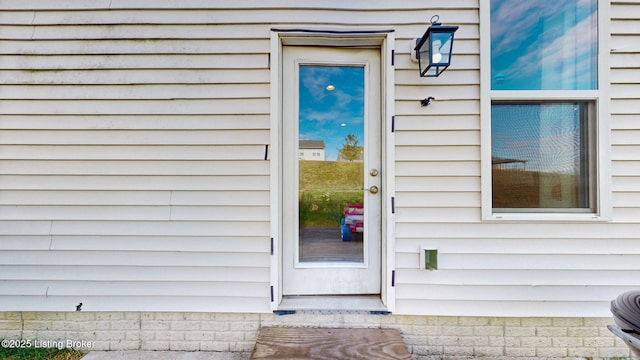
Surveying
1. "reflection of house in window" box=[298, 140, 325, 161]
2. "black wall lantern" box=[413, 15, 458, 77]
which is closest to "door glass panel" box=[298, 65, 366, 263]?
"reflection of house in window" box=[298, 140, 325, 161]

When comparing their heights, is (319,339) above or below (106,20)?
below

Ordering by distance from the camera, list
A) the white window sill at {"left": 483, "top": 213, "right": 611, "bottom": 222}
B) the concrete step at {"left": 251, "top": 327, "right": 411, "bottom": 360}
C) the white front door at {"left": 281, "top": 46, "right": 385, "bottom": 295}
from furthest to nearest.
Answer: the white front door at {"left": 281, "top": 46, "right": 385, "bottom": 295}, the white window sill at {"left": 483, "top": 213, "right": 611, "bottom": 222}, the concrete step at {"left": 251, "top": 327, "right": 411, "bottom": 360}

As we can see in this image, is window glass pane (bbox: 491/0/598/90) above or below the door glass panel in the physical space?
above

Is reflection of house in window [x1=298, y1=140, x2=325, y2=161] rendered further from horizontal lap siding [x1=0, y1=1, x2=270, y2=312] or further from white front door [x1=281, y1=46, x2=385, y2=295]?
horizontal lap siding [x1=0, y1=1, x2=270, y2=312]

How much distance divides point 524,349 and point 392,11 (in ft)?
8.27

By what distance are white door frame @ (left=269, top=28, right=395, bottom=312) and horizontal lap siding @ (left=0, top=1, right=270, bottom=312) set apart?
0.09m

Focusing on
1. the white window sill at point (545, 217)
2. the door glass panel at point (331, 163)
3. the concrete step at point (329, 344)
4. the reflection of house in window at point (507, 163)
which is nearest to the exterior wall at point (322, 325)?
the concrete step at point (329, 344)

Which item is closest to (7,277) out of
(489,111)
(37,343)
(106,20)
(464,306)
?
(37,343)

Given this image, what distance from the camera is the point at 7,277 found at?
197cm

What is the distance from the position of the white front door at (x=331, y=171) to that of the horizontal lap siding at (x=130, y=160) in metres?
0.25

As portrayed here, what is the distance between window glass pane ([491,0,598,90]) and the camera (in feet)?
6.28

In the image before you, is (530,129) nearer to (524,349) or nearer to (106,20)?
(524,349)

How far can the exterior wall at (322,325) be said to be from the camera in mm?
1909

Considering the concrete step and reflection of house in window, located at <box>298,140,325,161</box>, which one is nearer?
the concrete step
